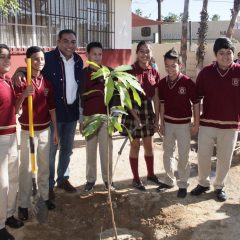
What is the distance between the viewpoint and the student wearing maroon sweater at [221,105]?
4.03m

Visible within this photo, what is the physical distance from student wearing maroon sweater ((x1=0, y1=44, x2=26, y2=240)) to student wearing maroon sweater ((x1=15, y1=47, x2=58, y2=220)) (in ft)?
0.62

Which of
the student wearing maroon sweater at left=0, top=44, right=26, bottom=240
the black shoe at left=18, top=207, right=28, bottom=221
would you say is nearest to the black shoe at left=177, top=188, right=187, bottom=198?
the black shoe at left=18, top=207, right=28, bottom=221

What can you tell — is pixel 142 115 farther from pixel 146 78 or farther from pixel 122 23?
pixel 122 23

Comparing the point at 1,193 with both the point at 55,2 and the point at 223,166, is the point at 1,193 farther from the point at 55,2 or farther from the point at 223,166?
the point at 55,2

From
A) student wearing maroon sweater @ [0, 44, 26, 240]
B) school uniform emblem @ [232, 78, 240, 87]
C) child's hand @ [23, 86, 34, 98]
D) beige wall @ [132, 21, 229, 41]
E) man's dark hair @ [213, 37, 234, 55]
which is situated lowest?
student wearing maroon sweater @ [0, 44, 26, 240]

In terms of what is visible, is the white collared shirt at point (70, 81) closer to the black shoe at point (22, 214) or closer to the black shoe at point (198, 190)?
the black shoe at point (22, 214)

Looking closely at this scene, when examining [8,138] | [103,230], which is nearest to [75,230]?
[103,230]

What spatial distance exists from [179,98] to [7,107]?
187 centimetres

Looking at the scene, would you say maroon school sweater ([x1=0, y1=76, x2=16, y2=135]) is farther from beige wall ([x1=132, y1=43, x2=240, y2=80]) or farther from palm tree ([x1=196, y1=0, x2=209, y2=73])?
beige wall ([x1=132, y1=43, x2=240, y2=80])

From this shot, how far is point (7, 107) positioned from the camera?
325cm

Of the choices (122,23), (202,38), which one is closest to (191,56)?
(122,23)

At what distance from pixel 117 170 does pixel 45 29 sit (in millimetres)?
5547

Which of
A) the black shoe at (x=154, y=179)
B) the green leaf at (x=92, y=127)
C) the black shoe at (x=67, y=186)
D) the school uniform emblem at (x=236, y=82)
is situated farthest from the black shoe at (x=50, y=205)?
the school uniform emblem at (x=236, y=82)

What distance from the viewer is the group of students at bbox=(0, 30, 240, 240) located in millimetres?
3660
